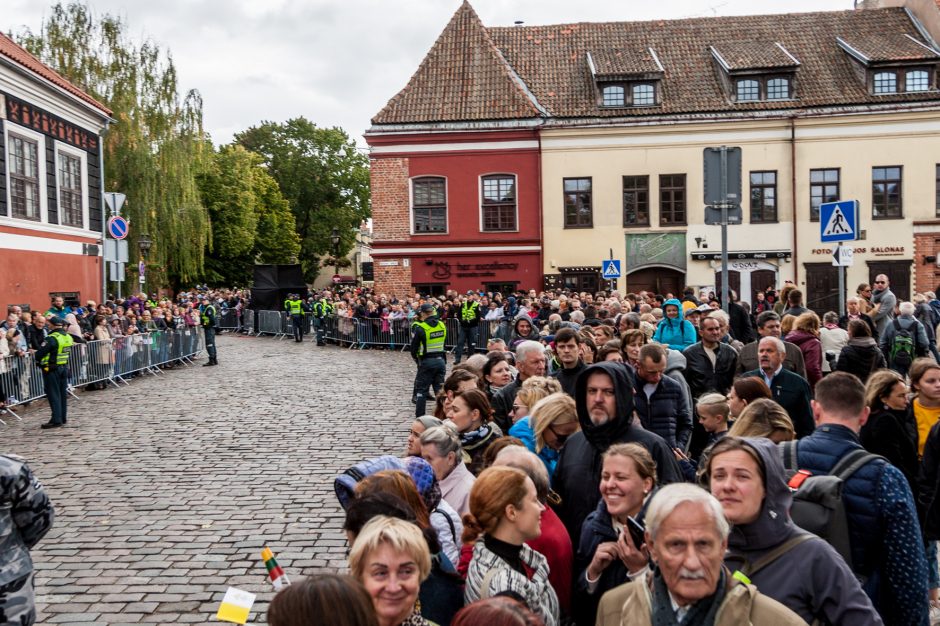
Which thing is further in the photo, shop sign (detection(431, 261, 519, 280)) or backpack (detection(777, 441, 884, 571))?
shop sign (detection(431, 261, 519, 280))

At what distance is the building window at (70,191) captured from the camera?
83.4ft

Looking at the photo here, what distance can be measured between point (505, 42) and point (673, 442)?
3256 centimetres

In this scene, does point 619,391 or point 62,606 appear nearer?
point 619,391

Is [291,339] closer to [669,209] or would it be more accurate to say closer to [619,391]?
[669,209]

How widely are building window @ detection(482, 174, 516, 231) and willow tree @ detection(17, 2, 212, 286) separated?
12963 mm

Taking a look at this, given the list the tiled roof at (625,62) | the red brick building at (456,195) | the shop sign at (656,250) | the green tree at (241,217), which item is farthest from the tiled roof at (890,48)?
the green tree at (241,217)

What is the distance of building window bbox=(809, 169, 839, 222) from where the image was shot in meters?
32.3

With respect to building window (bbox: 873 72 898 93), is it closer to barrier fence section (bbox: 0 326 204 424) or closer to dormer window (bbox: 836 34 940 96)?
dormer window (bbox: 836 34 940 96)

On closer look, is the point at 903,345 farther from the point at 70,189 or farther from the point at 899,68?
the point at 899,68

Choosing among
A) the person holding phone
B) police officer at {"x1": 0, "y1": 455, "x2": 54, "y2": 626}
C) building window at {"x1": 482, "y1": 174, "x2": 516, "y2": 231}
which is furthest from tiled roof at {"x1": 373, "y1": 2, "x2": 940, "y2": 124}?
the person holding phone

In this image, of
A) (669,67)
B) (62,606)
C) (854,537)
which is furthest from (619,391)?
(669,67)

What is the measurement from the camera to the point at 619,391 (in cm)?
497

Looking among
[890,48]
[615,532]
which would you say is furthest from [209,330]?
[890,48]

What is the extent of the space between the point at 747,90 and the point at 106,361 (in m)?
26.3
